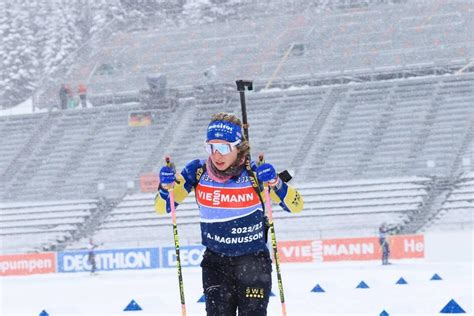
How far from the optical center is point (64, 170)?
4619 cm

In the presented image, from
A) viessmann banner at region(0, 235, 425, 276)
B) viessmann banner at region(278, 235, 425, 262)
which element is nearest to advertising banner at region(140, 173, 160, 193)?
viessmann banner at region(0, 235, 425, 276)

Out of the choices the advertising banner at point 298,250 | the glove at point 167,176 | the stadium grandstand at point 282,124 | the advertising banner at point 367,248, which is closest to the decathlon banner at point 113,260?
the stadium grandstand at point 282,124

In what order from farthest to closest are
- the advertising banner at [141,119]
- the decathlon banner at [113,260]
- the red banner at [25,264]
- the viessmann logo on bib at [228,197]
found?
the advertising banner at [141,119] < the red banner at [25,264] < the decathlon banner at [113,260] < the viessmann logo on bib at [228,197]

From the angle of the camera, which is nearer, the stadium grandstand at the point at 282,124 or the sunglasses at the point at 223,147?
the sunglasses at the point at 223,147

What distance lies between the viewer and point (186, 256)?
34000 millimetres

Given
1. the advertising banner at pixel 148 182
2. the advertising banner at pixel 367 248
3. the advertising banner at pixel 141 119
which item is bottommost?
the advertising banner at pixel 367 248

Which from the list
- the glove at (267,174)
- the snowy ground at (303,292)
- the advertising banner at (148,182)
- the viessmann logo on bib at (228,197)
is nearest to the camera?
the glove at (267,174)

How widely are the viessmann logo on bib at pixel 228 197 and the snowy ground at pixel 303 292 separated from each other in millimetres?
7212

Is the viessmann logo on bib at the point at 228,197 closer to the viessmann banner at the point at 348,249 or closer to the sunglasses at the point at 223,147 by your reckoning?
the sunglasses at the point at 223,147

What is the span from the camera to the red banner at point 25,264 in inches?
1414

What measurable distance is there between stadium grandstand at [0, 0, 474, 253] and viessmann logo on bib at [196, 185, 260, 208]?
1175 inches

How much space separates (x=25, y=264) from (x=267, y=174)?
30307mm

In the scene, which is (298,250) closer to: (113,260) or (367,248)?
(367,248)

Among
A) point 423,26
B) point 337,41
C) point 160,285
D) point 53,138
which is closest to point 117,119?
point 53,138
